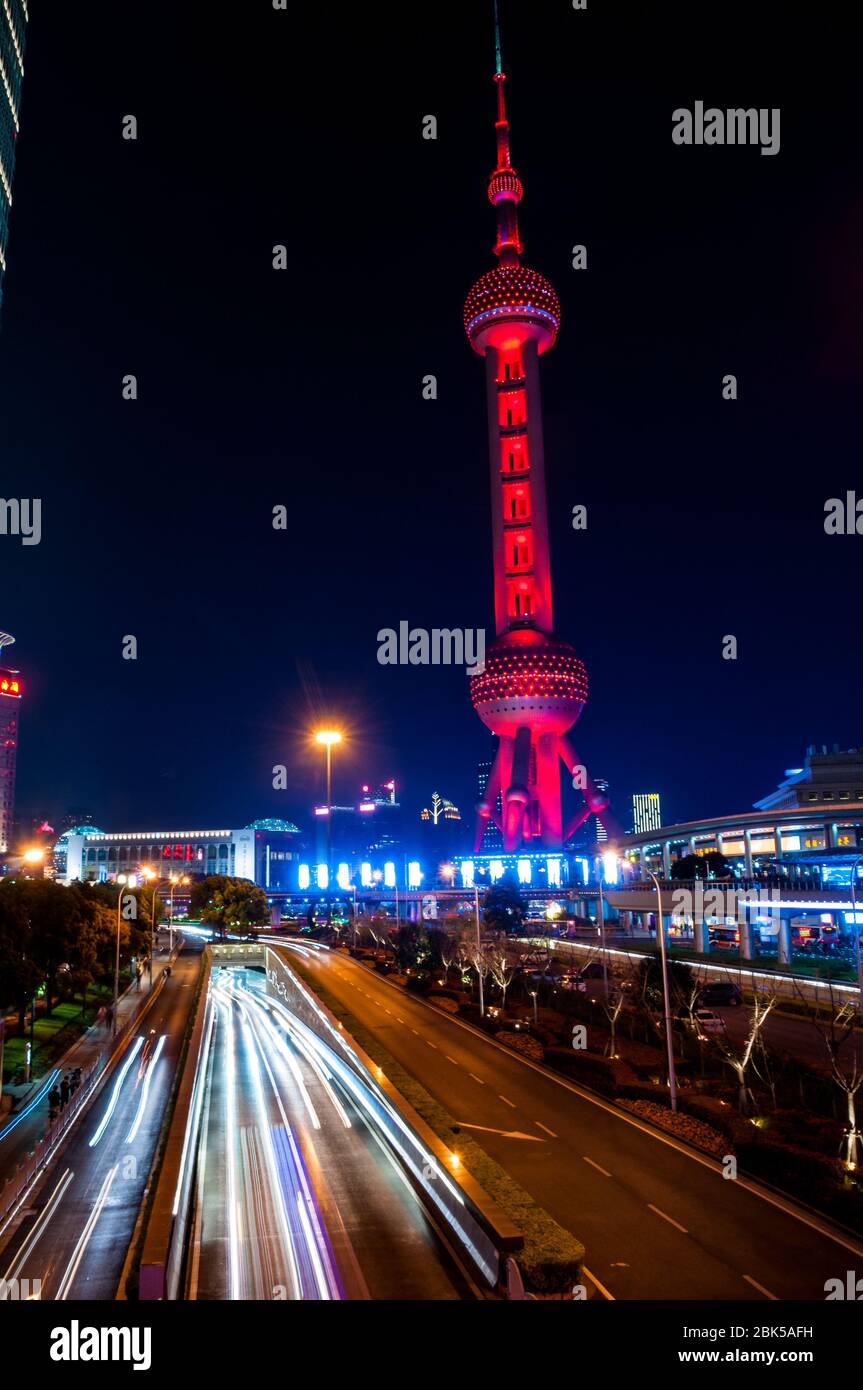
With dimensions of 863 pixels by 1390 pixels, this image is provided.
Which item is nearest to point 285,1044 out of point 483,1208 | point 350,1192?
point 350,1192

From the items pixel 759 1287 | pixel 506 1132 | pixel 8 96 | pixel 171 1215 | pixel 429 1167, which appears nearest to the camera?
pixel 759 1287

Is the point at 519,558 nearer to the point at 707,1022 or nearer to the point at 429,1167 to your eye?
the point at 707,1022

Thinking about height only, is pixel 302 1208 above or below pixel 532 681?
below

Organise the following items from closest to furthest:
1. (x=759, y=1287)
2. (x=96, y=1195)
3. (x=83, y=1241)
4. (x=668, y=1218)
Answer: (x=759, y=1287) → (x=668, y=1218) → (x=83, y=1241) → (x=96, y=1195)

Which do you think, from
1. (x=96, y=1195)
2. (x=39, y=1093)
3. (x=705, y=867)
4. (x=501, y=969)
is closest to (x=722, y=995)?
(x=501, y=969)

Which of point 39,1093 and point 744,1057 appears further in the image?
point 39,1093

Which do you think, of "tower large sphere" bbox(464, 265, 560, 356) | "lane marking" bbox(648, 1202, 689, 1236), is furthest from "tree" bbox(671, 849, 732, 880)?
"tower large sphere" bbox(464, 265, 560, 356)
